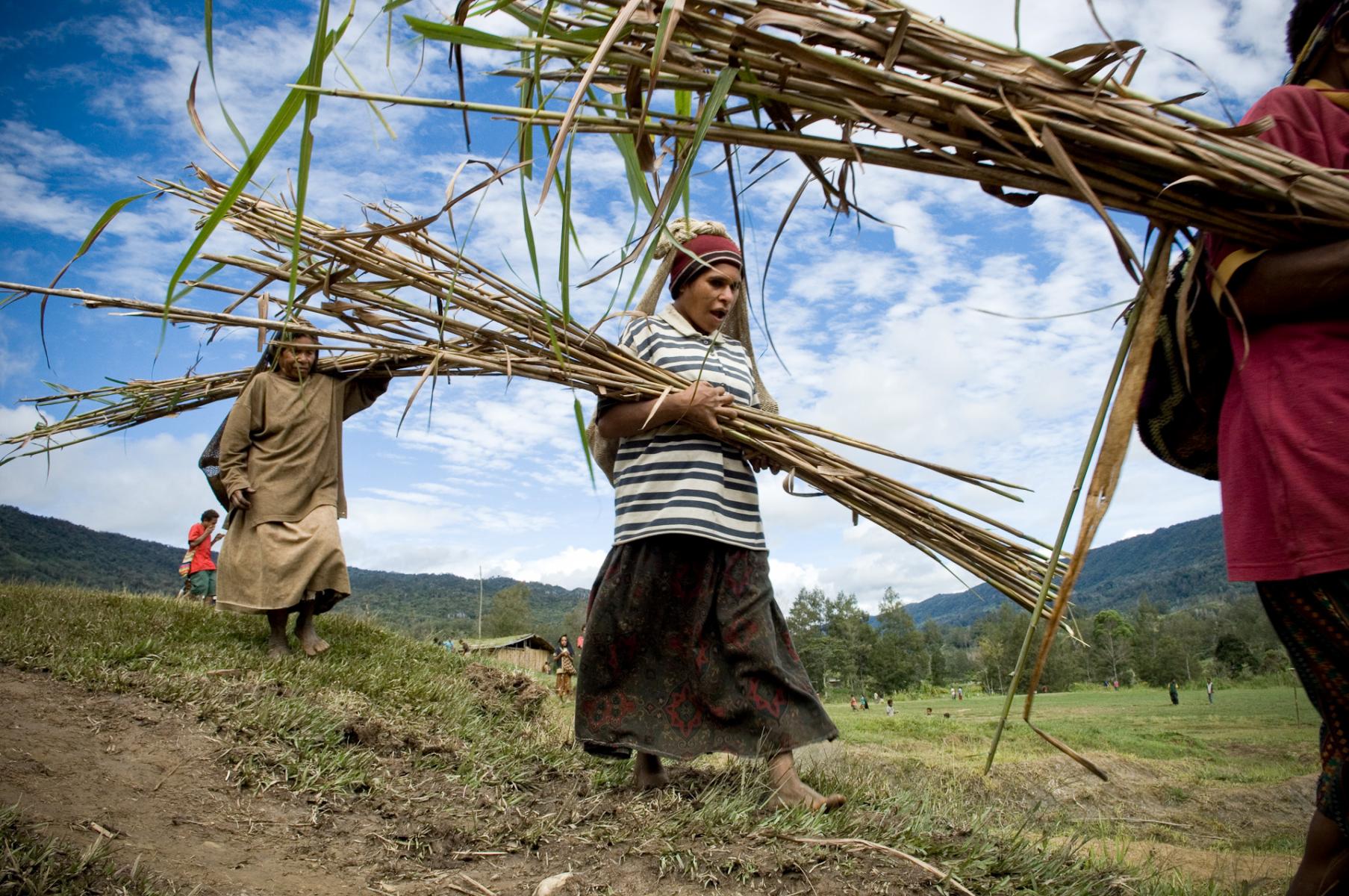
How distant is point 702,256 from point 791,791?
170 cm

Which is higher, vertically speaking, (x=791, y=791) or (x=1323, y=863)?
Answer: (x=1323, y=863)

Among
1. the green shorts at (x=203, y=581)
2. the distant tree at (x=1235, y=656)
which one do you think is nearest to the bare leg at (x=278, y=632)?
the green shorts at (x=203, y=581)

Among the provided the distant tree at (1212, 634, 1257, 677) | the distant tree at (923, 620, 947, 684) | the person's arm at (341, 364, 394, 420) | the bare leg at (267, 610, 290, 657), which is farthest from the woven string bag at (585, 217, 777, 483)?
the distant tree at (923, 620, 947, 684)

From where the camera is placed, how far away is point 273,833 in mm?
2217

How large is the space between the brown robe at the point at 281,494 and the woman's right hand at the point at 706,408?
2713 millimetres

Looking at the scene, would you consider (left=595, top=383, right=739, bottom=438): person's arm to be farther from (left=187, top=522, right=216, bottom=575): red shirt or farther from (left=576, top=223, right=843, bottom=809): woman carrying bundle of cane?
(left=187, top=522, right=216, bottom=575): red shirt

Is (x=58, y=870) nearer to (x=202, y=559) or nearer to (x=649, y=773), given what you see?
(x=649, y=773)

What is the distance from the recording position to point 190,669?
11.9 ft

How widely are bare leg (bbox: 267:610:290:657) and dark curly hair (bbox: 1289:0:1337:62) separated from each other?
185 inches

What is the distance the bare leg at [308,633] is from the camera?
15.1ft

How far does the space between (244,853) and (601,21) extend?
209cm

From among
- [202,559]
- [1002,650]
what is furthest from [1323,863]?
[1002,650]

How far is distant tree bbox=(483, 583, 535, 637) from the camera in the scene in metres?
55.5

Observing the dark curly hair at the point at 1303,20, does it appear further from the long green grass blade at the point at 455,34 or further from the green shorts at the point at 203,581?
the green shorts at the point at 203,581
